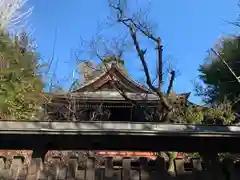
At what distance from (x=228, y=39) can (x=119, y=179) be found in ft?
61.2

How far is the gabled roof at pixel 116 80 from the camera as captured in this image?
14977mm

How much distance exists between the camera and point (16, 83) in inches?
509

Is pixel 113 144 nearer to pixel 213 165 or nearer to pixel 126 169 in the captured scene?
pixel 126 169

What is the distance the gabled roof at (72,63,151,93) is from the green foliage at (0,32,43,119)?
2003 millimetres

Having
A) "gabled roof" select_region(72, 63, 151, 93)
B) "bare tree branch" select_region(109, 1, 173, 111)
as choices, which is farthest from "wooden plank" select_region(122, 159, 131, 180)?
"gabled roof" select_region(72, 63, 151, 93)

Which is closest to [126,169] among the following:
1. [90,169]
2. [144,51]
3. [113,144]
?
[113,144]

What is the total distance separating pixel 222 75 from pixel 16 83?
1288 centimetres

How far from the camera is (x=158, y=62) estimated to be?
11344 millimetres

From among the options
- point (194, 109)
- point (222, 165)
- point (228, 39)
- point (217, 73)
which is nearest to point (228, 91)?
point (217, 73)

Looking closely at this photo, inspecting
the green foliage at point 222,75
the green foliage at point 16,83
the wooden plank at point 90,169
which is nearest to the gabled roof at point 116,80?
the green foliage at point 16,83

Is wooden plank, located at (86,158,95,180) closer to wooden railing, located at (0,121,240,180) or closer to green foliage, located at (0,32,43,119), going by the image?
wooden railing, located at (0,121,240,180)

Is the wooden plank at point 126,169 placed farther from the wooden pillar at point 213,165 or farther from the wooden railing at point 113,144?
the wooden pillar at point 213,165

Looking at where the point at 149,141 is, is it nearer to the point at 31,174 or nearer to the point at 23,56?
the point at 31,174

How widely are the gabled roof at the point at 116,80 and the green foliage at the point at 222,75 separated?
6027 millimetres
